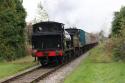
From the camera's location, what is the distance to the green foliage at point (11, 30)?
3944 cm

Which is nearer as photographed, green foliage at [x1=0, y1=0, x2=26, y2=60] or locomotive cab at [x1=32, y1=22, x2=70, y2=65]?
locomotive cab at [x1=32, y1=22, x2=70, y2=65]

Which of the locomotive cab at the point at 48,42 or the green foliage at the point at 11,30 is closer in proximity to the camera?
the locomotive cab at the point at 48,42

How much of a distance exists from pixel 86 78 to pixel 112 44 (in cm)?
1393

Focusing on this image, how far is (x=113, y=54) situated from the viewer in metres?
31.4

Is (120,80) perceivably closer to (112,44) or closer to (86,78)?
(86,78)

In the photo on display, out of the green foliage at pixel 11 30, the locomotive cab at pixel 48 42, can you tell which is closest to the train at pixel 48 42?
the locomotive cab at pixel 48 42

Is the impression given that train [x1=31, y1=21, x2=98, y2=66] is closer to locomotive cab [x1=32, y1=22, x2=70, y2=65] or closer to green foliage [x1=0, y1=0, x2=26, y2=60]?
locomotive cab [x1=32, y1=22, x2=70, y2=65]

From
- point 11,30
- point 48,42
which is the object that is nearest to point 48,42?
point 48,42

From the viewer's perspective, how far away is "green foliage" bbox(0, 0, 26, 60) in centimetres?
3944

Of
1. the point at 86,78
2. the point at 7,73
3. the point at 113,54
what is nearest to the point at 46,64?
the point at 113,54

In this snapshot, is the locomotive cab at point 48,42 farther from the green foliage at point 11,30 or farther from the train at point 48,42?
the green foliage at point 11,30

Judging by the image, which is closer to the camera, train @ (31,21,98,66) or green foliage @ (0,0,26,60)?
train @ (31,21,98,66)

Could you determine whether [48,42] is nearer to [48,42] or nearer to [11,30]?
[48,42]

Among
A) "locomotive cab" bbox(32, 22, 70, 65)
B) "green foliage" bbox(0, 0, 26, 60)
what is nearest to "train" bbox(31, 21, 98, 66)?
"locomotive cab" bbox(32, 22, 70, 65)
